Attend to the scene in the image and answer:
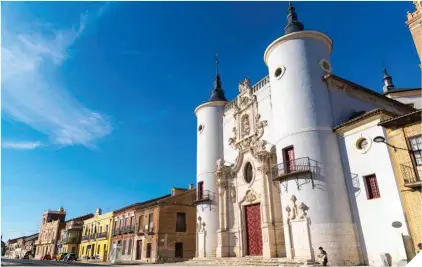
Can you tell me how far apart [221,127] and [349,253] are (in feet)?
50.0

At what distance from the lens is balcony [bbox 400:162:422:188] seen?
12970 mm

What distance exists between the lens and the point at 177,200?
32.2 meters

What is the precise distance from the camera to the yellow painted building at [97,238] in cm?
4116

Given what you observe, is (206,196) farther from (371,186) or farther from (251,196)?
(371,186)

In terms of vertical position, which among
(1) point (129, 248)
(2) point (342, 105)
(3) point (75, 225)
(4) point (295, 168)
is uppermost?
(2) point (342, 105)

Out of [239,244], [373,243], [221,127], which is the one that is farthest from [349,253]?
[221,127]

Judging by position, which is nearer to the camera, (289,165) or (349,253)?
(349,253)

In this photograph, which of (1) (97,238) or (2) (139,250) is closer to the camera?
(2) (139,250)

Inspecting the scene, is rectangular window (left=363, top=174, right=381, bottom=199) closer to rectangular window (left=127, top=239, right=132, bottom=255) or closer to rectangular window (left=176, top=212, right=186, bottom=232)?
rectangular window (left=176, top=212, right=186, bottom=232)

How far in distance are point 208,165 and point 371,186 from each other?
1383 centimetres

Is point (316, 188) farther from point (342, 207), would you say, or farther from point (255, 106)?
point (255, 106)

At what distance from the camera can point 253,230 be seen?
2158 centimetres

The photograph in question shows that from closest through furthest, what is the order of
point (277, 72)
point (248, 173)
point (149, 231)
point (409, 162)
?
point (409, 162), point (277, 72), point (248, 173), point (149, 231)

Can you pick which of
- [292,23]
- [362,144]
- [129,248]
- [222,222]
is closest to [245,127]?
[222,222]
